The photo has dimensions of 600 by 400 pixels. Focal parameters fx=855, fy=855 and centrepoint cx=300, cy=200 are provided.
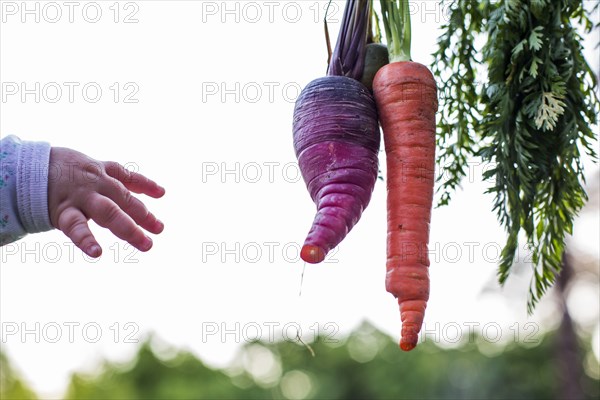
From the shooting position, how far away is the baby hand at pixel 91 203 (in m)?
1.67

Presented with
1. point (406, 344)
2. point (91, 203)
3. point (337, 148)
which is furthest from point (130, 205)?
point (406, 344)

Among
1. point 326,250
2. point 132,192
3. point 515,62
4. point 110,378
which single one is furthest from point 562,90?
point 110,378

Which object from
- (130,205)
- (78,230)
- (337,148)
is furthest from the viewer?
(130,205)

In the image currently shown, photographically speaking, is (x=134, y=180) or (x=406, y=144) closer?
(x=406, y=144)

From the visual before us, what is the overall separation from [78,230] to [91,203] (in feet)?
0.26

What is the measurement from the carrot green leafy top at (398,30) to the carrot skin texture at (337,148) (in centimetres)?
14

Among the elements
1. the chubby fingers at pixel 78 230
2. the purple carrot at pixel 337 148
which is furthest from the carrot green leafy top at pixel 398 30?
the chubby fingers at pixel 78 230

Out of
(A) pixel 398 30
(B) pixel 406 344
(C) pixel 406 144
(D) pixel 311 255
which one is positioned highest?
(A) pixel 398 30

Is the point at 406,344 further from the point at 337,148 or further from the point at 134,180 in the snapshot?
the point at 134,180

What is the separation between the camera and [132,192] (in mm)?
1875

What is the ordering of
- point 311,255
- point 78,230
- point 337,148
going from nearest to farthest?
1. point 311,255
2. point 337,148
3. point 78,230

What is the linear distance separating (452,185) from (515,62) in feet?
1.08

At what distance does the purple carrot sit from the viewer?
1503 millimetres

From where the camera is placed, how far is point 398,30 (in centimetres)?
170
